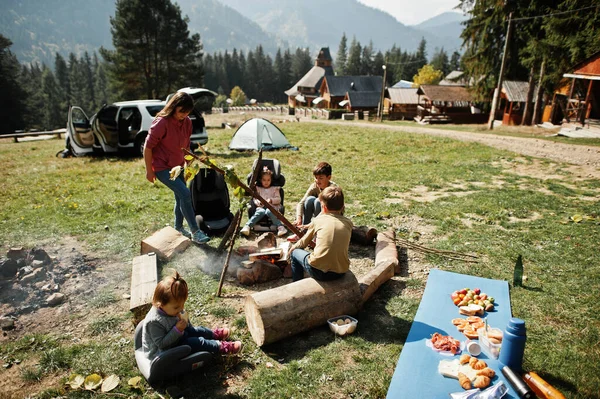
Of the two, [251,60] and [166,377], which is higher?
[251,60]

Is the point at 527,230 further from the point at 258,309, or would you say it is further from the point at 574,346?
the point at 258,309

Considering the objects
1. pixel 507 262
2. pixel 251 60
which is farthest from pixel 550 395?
pixel 251 60

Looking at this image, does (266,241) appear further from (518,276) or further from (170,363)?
(518,276)

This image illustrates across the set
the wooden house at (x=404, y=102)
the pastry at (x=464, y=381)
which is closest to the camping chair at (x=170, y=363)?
the pastry at (x=464, y=381)

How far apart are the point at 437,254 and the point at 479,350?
2563 millimetres

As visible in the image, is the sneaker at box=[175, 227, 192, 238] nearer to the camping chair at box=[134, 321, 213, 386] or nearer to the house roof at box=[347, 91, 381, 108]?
the camping chair at box=[134, 321, 213, 386]

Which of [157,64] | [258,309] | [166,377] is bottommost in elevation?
[166,377]

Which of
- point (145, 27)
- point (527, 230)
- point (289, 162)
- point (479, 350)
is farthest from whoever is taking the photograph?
point (145, 27)

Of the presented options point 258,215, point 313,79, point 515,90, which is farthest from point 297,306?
point 313,79

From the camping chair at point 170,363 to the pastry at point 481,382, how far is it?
2.42 metres

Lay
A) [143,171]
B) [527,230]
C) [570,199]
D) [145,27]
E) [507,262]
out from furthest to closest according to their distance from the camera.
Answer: [145,27] → [143,171] → [570,199] → [527,230] → [507,262]

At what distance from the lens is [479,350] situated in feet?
11.8

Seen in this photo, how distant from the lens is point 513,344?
3307 mm

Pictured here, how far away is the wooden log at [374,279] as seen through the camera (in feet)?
15.1
